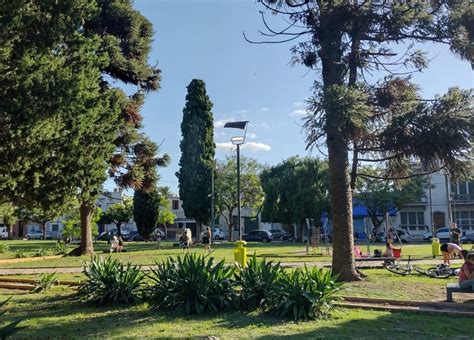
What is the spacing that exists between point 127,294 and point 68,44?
6.81 m

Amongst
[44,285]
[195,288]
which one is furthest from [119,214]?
[195,288]

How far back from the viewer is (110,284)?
10859 mm

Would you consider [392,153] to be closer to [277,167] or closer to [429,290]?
[429,290]

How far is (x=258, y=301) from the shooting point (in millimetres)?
9625

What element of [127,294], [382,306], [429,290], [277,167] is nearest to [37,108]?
[127,294]

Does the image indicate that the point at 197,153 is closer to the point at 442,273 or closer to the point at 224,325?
the point at 442,273

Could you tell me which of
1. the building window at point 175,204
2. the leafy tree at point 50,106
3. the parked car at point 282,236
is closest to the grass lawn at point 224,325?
the leafy tree at point 50,106

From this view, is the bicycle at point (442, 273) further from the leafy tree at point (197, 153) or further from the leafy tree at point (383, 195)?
the leafy tree at point (383, 195)

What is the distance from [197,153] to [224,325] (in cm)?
4022

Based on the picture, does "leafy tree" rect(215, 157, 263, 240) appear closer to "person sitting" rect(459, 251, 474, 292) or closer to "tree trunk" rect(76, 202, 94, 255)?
"tree trunk" rect(76, 202, 94, 255)

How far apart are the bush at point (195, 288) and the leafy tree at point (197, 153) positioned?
37.4m

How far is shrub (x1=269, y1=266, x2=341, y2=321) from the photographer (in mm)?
8859

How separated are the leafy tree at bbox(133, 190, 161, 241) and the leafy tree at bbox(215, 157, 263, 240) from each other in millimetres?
10792

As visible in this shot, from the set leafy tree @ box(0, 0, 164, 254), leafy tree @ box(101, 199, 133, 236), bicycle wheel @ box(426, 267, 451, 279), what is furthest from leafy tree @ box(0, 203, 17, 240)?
leafy tree @ box(101, 199, 133, 236)
